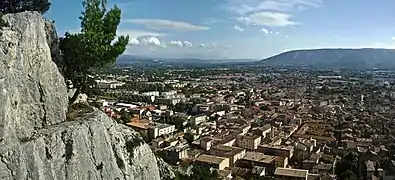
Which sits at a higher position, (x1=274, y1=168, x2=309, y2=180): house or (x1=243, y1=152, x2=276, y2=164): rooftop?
(x1=274, y1=168, x2=309, y2=180): house

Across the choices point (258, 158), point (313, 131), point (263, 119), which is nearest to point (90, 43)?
point (258, 158)

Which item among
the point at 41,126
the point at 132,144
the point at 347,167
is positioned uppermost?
the point at 41,126

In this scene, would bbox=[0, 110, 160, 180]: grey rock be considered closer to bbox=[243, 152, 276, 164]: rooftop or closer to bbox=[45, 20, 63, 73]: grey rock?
bbox=[45, 20, 63, 73]: grey rock

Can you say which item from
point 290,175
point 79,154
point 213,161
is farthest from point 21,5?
point 290,175

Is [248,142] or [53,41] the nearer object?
[53,41]

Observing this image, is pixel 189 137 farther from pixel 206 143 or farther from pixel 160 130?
pixel 206 143

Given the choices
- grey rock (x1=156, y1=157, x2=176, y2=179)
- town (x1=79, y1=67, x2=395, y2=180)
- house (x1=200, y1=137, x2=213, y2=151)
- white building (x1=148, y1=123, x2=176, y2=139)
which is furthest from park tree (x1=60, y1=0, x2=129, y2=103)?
white building (x1=148, y1=123, x2=176, y2=139)
